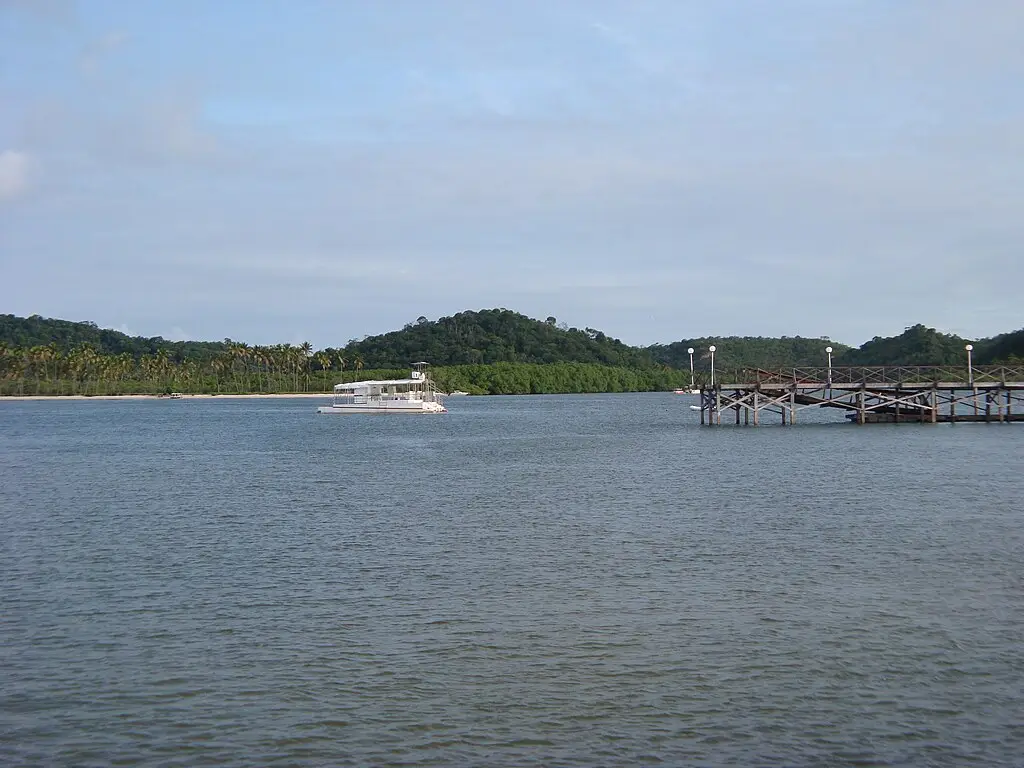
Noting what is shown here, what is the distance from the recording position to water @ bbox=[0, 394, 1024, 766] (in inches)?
452

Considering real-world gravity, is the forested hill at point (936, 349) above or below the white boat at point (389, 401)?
above

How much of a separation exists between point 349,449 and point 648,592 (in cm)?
4028

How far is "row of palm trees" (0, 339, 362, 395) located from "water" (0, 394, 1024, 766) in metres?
149

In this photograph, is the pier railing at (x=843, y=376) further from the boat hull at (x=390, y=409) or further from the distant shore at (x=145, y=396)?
the distant shore at (x=145, y=396)

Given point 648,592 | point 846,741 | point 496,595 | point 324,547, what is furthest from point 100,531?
point 846,741

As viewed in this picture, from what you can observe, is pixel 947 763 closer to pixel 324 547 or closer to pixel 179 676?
pixel 179 676

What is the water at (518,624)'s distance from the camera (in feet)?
37.7

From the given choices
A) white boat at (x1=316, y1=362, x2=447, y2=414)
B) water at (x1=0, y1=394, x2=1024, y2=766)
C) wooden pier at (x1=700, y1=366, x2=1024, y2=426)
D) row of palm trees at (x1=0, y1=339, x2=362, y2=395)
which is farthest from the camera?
row of palm trees at (x1=0, y1=339, x2=362, y2=395)

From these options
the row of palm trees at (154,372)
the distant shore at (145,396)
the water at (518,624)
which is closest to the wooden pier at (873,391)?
the water at (518,624)

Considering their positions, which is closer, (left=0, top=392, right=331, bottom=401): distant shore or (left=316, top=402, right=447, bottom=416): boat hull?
(left=316, top=402, right=447, bottom=416): boat hull

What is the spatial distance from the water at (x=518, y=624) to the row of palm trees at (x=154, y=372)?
149493mm

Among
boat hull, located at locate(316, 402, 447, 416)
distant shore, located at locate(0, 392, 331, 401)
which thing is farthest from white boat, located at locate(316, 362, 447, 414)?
distant shore, located at locate(0, 392, 331, 401)

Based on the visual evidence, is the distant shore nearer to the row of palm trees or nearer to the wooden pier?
the row of palm trees

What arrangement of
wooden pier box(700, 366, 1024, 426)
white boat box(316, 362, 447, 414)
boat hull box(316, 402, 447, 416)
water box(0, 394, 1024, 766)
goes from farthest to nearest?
white boat box(316, 362, 447, 414) → boat hull box(316, 402, 447, 416) → wooden pier box(700, 366, 1024, 426) → water box(0, 394, 1024, 766)
